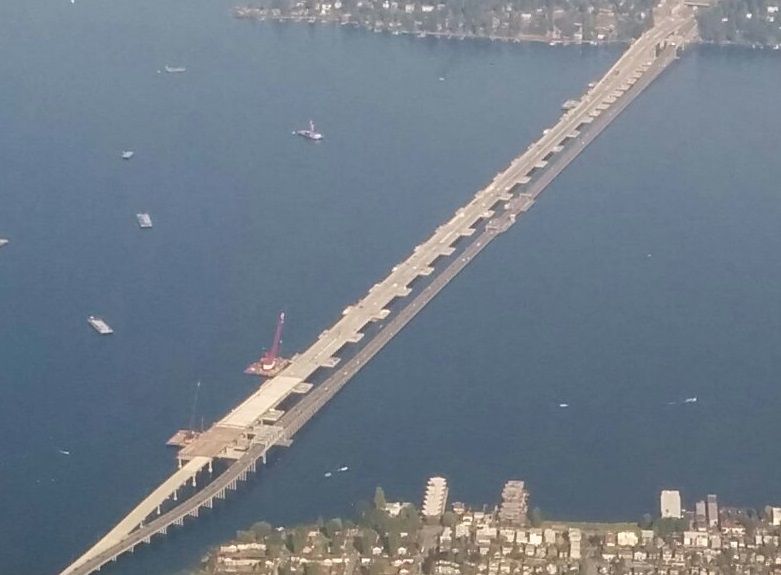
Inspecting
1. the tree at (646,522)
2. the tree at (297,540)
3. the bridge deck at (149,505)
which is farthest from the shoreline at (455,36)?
the tree at (297,540)

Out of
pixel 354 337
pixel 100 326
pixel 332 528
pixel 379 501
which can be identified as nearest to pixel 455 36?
pixel 354 337

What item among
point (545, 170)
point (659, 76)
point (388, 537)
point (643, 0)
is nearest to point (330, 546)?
point (388, 537)

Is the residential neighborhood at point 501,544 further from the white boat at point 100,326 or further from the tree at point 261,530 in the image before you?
the white boat at point 100,326

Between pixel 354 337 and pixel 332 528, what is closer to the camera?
pixel 332 528

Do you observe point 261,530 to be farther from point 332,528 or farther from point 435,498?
point 435,498

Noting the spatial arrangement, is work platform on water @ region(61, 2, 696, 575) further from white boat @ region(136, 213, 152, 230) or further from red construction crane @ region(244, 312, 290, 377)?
white boat @ region(136, 213, 152, 230)
